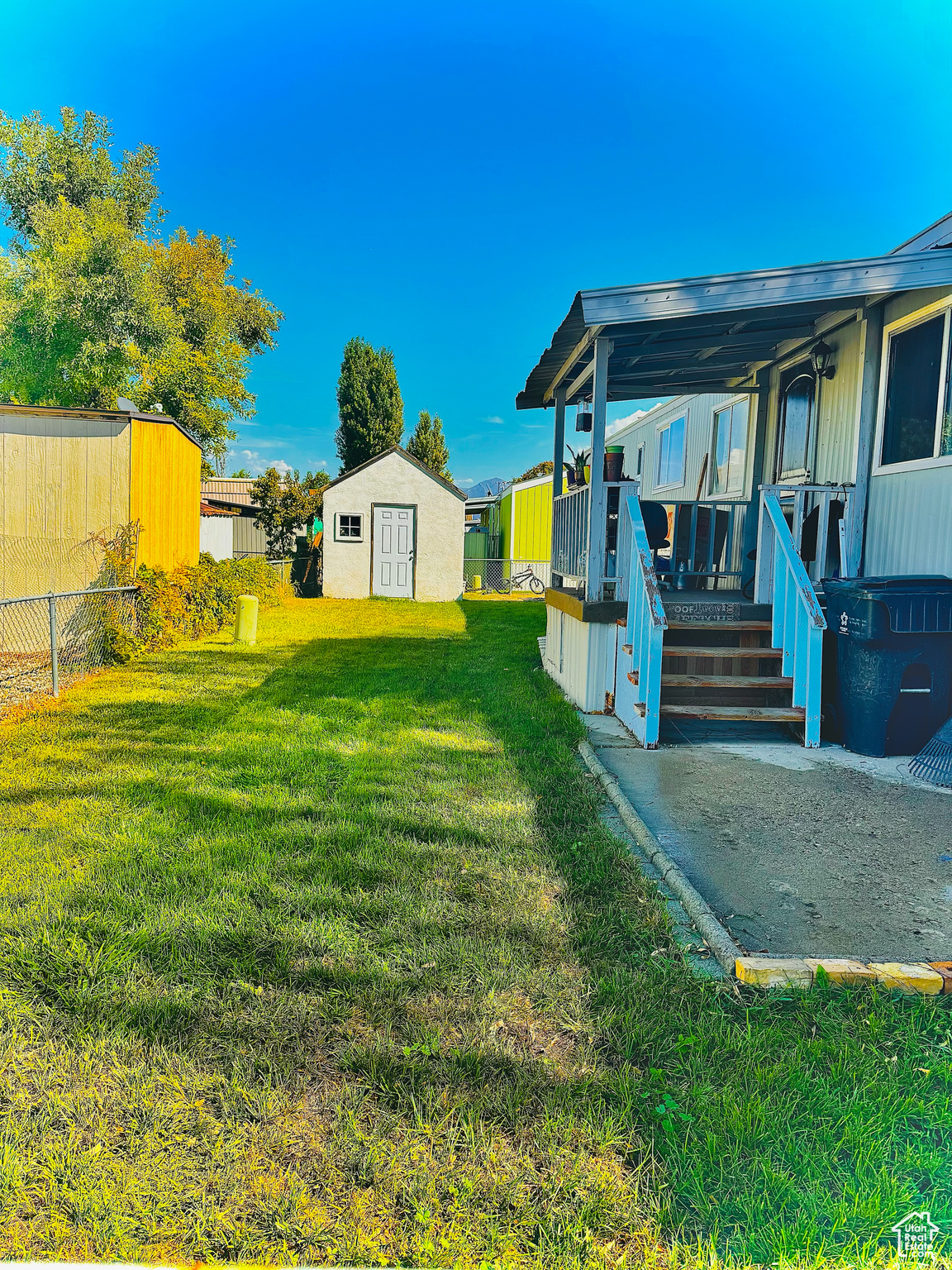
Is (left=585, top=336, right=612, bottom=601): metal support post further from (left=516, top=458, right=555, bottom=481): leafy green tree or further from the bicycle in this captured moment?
(left=516, top=458, right=555, bottom=481): leafy green tree

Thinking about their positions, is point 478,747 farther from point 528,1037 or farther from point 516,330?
point 516,330

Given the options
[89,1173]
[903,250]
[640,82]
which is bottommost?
[89,1173]

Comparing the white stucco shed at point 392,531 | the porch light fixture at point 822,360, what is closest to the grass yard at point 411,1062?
the porch light fixture at point 822,360

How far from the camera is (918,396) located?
5.68m

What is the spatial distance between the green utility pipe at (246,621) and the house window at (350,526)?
28.0ft

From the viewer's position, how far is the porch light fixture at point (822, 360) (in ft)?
22.6

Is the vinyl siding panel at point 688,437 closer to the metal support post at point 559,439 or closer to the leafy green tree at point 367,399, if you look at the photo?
the metal support post at point 559,439

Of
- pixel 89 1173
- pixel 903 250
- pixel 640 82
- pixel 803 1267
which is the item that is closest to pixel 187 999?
pixel 89 1173

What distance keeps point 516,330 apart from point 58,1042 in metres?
38.8

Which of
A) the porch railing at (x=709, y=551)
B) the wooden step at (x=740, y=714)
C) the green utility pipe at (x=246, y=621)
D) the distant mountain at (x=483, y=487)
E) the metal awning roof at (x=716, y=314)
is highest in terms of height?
the distant mountain at (x=483, y=487)

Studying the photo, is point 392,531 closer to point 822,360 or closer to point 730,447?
point 730,447

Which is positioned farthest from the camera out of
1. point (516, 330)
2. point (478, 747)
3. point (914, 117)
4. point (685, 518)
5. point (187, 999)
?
point (516, 330)

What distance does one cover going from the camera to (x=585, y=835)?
353 centimetres

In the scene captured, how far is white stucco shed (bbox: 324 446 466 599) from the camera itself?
61.0 feet
